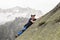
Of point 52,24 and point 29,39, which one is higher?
point 52,24

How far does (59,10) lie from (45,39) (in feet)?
16.3

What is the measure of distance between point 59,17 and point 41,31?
205cm

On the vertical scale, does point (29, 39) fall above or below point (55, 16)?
below

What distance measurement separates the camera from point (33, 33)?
72.1 feet

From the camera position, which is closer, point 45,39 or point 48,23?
point 45,39

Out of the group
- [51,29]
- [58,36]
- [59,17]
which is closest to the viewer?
[58,36]

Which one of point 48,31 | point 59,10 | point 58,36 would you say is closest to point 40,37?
point 48,31

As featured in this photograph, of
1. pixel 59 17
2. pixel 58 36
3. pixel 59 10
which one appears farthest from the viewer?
pixel 59 10

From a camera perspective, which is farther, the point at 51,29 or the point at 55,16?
the point at 55,16

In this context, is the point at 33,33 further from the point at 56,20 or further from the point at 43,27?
the point at 56,20

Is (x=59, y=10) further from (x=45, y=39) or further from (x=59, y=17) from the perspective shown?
(x=45, y=39)

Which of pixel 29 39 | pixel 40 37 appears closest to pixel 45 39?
pixel 40 37

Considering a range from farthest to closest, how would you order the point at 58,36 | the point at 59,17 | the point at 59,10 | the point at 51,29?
the point at 59,10
the point at 59,17
the point at 51,29
the point at 58,36

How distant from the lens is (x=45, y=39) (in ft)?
61.6
